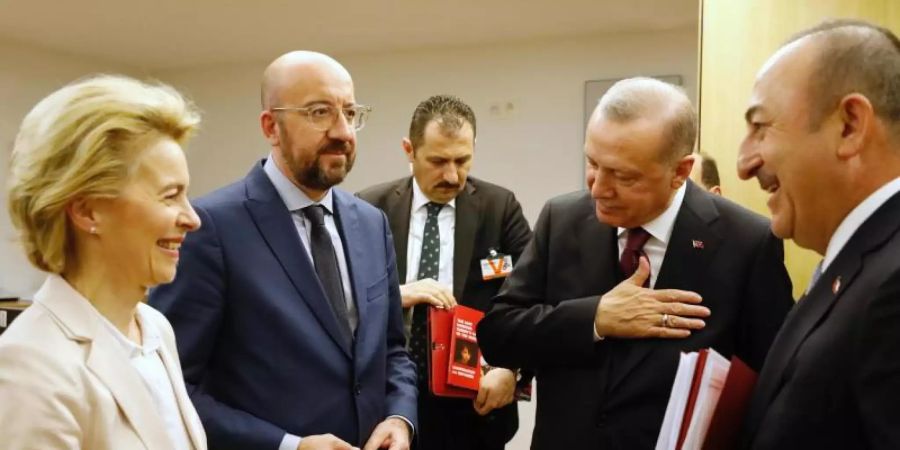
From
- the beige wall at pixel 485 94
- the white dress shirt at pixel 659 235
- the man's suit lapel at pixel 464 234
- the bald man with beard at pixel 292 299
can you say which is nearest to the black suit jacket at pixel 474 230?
the man's suit lapel at pixel 464 234

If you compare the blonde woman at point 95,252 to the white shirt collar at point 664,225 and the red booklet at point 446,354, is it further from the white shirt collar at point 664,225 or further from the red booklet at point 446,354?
the red booklet at point 446,354

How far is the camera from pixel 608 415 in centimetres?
171

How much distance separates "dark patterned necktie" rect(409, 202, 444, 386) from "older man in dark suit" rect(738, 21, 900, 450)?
145 cm

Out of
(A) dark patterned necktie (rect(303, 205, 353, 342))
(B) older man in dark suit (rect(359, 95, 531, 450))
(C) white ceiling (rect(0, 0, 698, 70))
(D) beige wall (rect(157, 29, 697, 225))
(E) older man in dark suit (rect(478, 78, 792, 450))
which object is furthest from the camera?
(D) beige wall (rect(157, 29, 697, 225))

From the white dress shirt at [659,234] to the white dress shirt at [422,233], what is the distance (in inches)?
44.3

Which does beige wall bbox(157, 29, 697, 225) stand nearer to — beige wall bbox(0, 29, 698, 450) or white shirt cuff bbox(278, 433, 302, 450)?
beige wall bbox(0, 29, 698, 450)

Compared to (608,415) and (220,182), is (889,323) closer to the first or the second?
(608,415)

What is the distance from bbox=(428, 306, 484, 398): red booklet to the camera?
242 centimetres

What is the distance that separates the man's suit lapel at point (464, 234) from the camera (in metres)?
2.79

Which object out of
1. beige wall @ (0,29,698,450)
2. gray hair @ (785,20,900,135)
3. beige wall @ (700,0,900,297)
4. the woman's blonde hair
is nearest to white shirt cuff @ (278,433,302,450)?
the woman's blonde hair

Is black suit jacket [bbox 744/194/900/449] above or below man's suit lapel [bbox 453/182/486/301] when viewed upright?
above

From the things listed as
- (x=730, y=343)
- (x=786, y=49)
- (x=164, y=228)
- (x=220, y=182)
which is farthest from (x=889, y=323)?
(x=220, y=182)

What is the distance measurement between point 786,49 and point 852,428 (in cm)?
60

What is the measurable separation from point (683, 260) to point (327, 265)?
83cm
